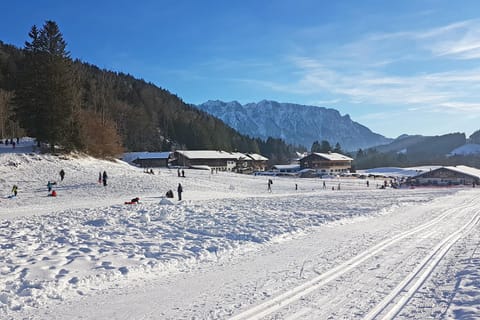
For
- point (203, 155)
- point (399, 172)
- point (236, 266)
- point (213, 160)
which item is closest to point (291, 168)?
point (213, 160)

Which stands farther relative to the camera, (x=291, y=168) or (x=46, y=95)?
(x=291, y=168)

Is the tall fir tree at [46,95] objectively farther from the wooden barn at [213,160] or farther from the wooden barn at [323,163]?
the wooden barn at [323,163]

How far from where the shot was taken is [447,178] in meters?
82.9

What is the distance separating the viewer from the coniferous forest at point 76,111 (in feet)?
156

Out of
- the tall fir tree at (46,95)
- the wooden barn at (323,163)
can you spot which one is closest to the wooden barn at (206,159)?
the wooden barn at (323,163)

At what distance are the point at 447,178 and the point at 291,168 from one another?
49069mm

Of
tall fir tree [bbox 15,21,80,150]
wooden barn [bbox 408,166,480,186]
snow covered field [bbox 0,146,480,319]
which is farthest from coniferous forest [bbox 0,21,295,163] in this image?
wooden barn [bbox 408,166,480,186]

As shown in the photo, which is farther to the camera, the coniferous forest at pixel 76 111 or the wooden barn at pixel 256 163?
the wooden barn at pixel 256 163

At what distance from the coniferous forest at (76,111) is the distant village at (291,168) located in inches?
553

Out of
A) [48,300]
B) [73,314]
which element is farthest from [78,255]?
[73,314]

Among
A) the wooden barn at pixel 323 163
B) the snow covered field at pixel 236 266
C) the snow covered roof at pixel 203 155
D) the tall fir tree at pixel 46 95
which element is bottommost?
the snow covered field at pixel 236 266

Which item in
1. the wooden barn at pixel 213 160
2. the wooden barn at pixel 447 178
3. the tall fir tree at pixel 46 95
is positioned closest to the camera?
the tall fir tree at pixel 46 95

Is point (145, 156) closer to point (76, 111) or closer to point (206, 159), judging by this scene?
point (206, 159)

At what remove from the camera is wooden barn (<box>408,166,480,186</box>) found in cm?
8081
